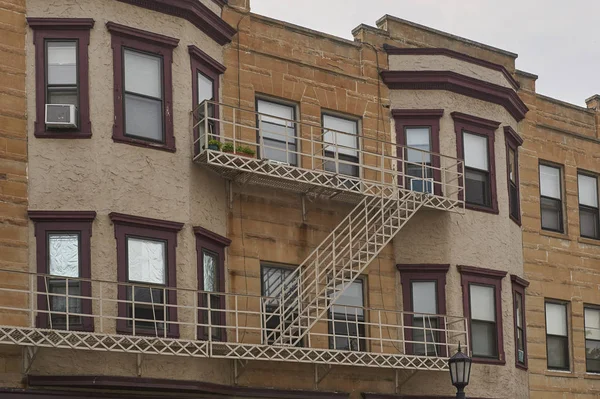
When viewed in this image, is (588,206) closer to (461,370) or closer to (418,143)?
(418,143)

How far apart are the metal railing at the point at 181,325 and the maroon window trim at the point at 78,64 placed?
268 centimetres

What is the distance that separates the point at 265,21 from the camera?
2538cm

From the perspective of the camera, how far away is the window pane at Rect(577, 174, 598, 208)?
31.1 meters

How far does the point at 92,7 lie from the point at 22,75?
1.82 meters

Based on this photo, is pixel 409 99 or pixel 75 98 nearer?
pixel 75 98

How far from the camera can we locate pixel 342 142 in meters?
26.0

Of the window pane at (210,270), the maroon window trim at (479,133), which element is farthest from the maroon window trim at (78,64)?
the maroon window trim at (479,133)

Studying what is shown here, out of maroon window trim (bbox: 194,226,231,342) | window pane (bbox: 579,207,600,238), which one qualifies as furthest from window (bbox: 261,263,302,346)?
window pane (bbox: 579,207,600,238)

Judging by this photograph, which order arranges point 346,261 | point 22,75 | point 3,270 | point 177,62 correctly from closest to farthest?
point 3,270 → point 22,75 → point 177,62 → point 346,261

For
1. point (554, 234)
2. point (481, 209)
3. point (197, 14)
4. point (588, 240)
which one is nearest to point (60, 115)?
point (197, 14)

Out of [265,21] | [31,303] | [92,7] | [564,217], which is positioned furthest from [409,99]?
[31,303]

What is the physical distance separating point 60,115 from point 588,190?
51.4 ft

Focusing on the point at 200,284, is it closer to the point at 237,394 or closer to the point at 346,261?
the point at 237,394

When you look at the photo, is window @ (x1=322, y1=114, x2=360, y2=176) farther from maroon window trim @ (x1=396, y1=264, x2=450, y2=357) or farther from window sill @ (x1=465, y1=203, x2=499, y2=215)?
window sill @ (x1=465, y1=203, x2=499, y2=215)
